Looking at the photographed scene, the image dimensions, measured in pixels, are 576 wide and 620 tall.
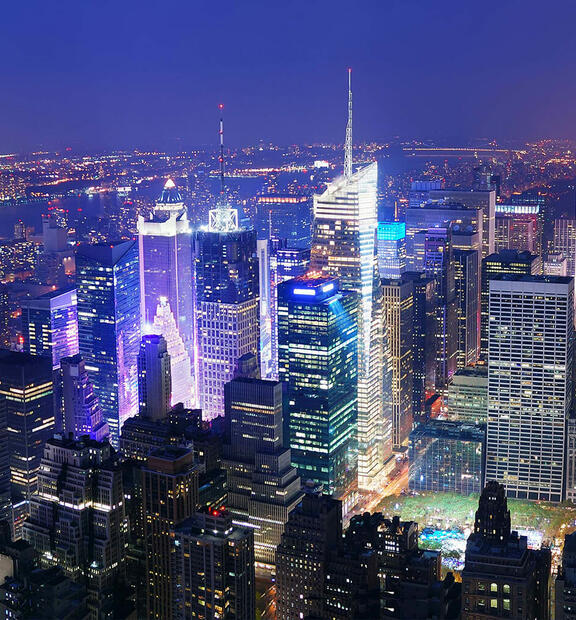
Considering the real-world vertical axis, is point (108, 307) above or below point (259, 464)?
above

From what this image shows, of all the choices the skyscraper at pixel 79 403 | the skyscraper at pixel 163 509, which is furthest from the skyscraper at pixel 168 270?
the skyscraper at pixel 163 509

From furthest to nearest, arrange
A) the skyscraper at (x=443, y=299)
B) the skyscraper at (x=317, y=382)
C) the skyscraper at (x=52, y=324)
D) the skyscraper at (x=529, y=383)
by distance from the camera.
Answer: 1. the skyscraper at (x=443, y=299)
2. the skyscraper at (x=52, y=324)
3. the skyscraper at (x=529, y=383)
4. the skyscraper at (x=317, y=382)

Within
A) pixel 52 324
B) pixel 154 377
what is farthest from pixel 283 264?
pixel 52 324

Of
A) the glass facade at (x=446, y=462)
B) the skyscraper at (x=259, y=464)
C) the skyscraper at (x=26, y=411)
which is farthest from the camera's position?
the glass facade at (x=446, y=462)

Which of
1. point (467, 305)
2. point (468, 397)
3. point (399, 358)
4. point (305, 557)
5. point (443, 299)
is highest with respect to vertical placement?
point (443, 299)

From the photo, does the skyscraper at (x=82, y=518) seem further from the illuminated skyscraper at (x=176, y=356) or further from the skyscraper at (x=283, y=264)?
the skyscraper at (x=283, y=264)

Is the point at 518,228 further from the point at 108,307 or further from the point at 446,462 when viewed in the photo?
the point at 108,307
